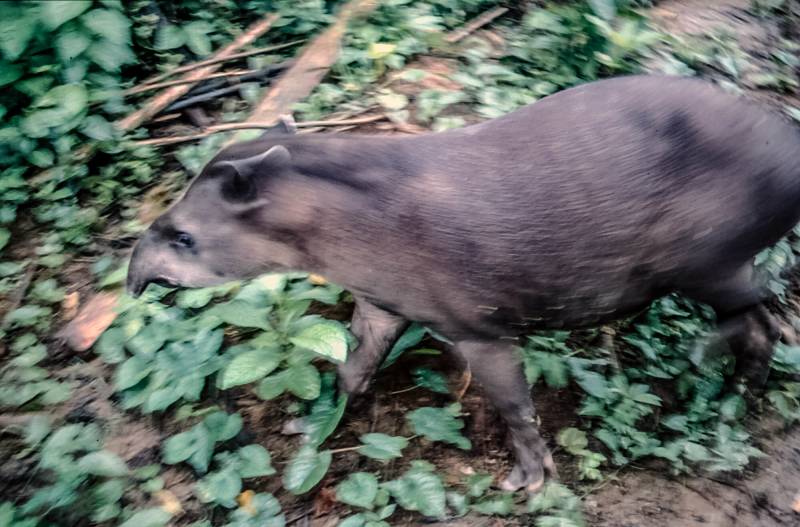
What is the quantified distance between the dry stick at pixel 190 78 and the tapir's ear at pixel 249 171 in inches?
82.7

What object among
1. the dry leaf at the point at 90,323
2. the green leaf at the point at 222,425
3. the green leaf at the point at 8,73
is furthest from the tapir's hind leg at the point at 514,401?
the green leaf at the point at 8,73

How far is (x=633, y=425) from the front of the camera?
357 centimetres

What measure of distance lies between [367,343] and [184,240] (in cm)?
91

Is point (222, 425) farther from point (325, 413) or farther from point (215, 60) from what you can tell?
point (215, 60)

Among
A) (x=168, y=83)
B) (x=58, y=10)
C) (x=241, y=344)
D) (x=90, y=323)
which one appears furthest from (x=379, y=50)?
(x=90, y=323)

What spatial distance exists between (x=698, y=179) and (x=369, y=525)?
72.7 inches

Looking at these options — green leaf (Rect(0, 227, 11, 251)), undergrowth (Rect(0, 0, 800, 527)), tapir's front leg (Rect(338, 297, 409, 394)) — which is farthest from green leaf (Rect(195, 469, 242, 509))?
green leaf (Rect(0, 227, 11, 251))

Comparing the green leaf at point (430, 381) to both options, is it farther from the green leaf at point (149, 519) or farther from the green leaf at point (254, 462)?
the green leaf at point (149, 519)

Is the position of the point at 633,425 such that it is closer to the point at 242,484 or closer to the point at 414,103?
the point at 242,484

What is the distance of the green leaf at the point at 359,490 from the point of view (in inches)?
121

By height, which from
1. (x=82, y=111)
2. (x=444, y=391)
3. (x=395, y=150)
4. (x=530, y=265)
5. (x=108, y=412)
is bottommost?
(x=108, y=412)

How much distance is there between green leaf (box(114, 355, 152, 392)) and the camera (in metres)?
3.44

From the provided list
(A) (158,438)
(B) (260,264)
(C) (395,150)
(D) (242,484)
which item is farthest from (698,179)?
(A) (158,438)

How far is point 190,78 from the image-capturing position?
16.6 feet
